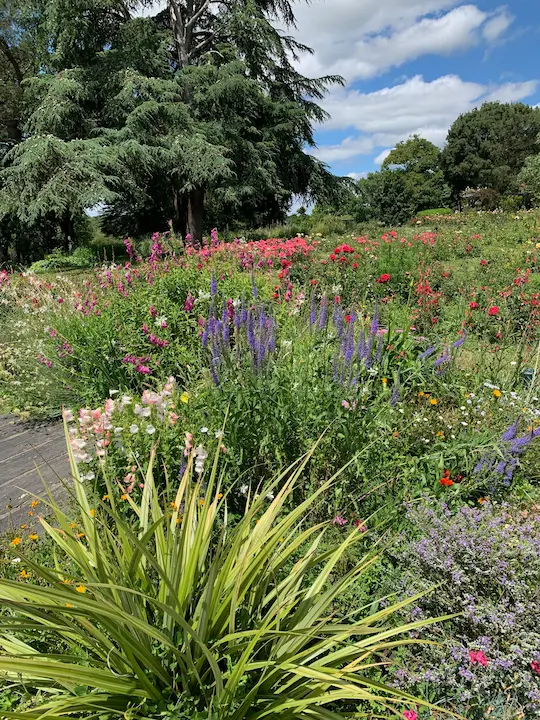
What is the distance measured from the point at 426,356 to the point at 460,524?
1584 mm

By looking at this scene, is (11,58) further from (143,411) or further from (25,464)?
(143,411)

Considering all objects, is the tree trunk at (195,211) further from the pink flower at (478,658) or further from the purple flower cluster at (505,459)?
the pink flower at (478,658)

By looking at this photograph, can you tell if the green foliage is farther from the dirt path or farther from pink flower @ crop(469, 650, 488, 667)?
pink flower @ crop(469, 650, 488, 667)

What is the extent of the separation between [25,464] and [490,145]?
50438 millimetres

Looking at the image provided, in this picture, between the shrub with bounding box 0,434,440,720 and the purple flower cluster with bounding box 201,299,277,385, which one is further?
the purple flower cluster with bounding box 201,299,277,385

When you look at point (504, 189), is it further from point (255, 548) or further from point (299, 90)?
point (255, 548)

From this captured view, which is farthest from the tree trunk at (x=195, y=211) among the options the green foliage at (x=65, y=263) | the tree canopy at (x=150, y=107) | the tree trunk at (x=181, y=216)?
the green foliage at (x=65, y=263)

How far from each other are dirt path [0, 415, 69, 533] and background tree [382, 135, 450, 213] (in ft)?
141

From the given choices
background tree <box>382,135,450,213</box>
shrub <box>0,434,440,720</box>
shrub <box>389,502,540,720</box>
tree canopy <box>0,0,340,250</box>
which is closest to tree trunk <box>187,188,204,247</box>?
tree canopy <box>0,0,340,250</box>

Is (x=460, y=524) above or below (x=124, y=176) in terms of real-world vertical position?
below

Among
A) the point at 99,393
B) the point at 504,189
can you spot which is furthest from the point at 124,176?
the point at 504,189

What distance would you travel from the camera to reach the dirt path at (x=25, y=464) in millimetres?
2775

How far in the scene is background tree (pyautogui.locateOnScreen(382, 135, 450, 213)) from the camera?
44.3 m

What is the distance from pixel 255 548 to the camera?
1.53m
